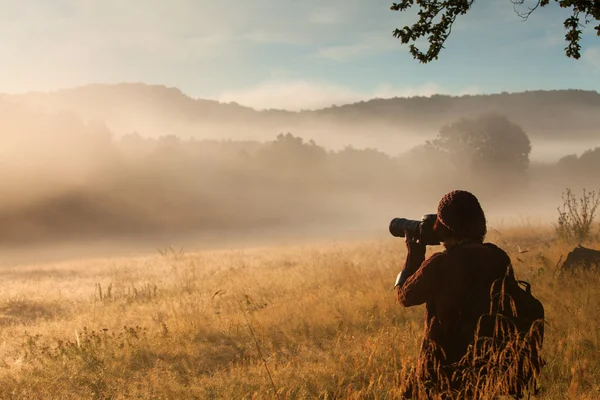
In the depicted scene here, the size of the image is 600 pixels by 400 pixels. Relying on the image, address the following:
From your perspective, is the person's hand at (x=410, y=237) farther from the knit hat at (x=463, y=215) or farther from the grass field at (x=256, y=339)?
the grass field at (x=256, y=339)

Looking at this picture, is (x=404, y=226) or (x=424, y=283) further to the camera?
(x=404, y=226)

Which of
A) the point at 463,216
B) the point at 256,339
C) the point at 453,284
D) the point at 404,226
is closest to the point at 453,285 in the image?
the point at 453,284

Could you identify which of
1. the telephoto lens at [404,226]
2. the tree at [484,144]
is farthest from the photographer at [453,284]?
the tree at [484,144]

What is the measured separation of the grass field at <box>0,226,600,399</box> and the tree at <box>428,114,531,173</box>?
55865 mm

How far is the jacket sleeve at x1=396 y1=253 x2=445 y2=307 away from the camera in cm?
341

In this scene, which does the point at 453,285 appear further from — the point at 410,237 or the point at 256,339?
the point at 256,339

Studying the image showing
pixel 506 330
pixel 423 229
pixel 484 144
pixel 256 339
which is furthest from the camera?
pixel 484 144

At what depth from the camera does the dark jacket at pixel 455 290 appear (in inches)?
133

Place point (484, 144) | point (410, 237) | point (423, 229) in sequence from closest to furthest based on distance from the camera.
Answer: point (423, 229) < point (410, 237) < point (484, 144)

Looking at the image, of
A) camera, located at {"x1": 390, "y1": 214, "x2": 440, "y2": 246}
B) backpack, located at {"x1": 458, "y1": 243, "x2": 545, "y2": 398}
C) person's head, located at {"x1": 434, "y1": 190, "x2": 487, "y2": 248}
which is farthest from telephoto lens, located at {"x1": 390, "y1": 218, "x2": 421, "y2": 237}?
backpack, located at {"x1": 458, "y1": 243, "x2": 545, "y2": 398}

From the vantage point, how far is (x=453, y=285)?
3.40m

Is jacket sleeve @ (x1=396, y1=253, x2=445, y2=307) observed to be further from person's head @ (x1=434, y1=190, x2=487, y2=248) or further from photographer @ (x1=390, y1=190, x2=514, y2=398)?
person's head @ (x1=434, y1=190, x2=487, y2=248)

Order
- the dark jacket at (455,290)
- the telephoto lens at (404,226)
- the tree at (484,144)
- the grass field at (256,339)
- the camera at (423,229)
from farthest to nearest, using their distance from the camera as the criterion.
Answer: the tree at (484,144), the grass field at (256,339), the telephoto lens at (404,226), the camera at (423,229), the dark jacket at (455,290)

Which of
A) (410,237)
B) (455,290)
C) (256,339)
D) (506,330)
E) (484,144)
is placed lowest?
(256,339)
